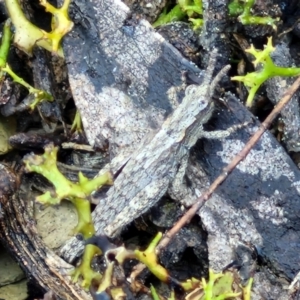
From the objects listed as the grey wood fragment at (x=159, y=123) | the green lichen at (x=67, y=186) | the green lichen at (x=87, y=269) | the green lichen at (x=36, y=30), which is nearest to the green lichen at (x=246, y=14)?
the grey wood fragment at (x=159, y=123)

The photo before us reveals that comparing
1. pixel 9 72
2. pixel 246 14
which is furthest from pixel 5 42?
pixel 246 14

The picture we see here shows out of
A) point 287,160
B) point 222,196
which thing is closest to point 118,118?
point 222,196

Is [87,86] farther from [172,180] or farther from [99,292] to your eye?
[99,292]

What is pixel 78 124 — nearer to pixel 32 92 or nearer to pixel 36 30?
pixel 32 92

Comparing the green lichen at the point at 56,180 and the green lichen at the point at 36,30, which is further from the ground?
the green lichen at the point at 36,30

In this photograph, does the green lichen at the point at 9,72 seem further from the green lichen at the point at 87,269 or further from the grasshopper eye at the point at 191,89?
the green lichen at the point at 87,269
